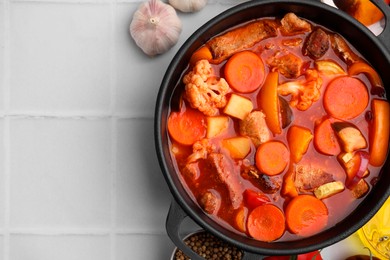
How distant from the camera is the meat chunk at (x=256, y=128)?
1.95 meters

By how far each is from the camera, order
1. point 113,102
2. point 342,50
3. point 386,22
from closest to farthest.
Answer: point 386,22 → point 342,50 → point 113,102

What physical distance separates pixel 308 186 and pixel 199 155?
1.05ft

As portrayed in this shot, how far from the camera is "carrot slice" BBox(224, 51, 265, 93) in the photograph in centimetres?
198

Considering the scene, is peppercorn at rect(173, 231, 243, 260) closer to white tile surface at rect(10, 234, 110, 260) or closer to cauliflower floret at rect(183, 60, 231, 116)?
white tile surface at rect(10, 234, 110, 260)

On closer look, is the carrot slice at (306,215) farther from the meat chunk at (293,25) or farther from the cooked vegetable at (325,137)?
the meat chunk at (293,25)

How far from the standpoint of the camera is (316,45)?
198cm

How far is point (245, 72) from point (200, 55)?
14 cm

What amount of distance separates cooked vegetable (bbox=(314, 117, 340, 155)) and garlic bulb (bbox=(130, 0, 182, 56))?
0.50m

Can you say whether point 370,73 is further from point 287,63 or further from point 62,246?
point 62,246

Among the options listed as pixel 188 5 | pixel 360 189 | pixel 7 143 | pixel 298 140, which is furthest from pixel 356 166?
pixel 7 143

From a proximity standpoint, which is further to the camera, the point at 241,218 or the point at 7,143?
the point at 7,143

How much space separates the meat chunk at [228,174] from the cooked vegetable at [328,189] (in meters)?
0.22

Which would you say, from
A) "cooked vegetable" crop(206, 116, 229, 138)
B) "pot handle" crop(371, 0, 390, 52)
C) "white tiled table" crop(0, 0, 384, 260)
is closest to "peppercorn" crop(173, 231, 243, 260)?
"white tiled table" crop(0, 0, 384, 260)

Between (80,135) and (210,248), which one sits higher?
(80,135)
